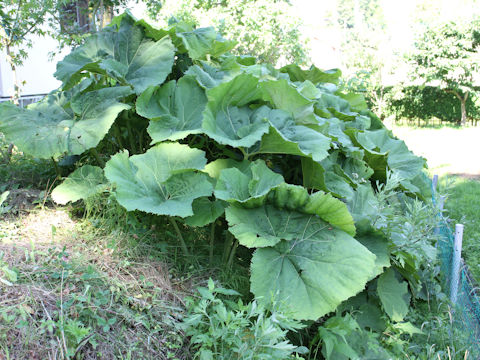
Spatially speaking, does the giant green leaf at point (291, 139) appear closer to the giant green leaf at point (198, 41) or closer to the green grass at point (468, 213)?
the giant green leaf at point (198, 41)

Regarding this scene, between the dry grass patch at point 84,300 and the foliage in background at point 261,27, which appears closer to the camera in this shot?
the dry grass patch at point 84,300

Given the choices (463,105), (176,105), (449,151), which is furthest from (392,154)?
(463,105)

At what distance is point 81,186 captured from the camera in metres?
2.71

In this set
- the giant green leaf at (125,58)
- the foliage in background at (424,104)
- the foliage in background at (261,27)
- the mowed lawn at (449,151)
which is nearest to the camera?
the giant green leaf at (125,58)

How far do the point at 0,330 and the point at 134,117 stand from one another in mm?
1682

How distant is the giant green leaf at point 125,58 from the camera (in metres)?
2.80

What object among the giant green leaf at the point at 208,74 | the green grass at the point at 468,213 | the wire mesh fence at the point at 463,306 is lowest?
the green grass at the point at 468,213

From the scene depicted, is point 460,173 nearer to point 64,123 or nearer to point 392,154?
point 392,154

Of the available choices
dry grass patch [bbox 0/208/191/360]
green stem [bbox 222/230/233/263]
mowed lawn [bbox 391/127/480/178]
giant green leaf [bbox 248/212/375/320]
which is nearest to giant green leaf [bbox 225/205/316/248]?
giant green leaf [bbox 248/212/375/320]

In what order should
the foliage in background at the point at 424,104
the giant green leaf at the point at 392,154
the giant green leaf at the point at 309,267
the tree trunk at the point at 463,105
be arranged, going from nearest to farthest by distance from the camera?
1. the giant green leaf at the point at 309,267
2. the giant green leaf at the point at 392,154
3. the tree trunk at the point at 463,105
4. the foliage in background at the point at 424,104

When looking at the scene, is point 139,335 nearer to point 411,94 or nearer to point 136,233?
point 136,233

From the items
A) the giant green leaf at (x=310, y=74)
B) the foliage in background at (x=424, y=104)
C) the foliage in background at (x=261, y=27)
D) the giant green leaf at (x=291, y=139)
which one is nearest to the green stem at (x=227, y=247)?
the giant green leaf at (x=291, y=139)

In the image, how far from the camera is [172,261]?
252 cm

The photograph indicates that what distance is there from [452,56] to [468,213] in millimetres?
14083
